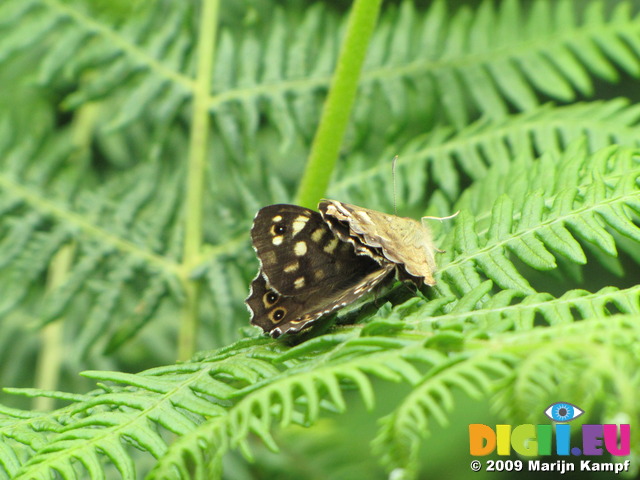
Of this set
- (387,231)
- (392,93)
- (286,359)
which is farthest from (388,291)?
(392,93)

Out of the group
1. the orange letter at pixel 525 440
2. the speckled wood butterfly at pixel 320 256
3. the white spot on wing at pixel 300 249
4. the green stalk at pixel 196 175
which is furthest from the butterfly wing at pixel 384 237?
the green stalk at pixel 196 175

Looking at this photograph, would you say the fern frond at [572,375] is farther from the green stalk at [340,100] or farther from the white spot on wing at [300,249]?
the green stalk at [340,100]

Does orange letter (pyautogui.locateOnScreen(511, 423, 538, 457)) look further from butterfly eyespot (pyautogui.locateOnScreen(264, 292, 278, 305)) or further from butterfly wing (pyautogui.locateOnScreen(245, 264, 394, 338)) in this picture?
butterfly eyespot (pyautogui.locateOnScreen(264, 292, 278, 305))

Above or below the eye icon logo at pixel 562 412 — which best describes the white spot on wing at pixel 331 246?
above

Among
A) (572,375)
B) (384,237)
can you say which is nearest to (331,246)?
(384,237)

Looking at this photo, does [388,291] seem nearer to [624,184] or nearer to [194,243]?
[624,184]

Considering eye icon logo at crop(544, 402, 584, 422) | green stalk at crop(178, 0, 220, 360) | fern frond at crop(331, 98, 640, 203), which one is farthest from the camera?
green stalk at crop(178, 0, 220, 360)

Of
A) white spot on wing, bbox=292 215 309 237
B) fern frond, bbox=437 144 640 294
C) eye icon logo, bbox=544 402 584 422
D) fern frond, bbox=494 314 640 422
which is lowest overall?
eye icon logo, bbox=544 402 584 422

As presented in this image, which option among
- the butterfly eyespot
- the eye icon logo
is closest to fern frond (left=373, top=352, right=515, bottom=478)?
the eye icon logo
